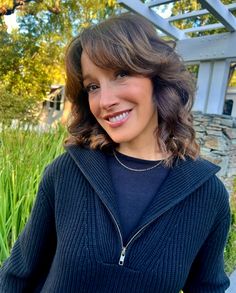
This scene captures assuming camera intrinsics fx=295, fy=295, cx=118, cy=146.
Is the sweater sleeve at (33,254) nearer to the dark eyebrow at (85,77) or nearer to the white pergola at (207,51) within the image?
the dark eyebrow at (85,77)

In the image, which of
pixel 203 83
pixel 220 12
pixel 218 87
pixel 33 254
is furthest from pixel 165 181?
pixel 203 83

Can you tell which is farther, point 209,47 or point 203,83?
point 203,83

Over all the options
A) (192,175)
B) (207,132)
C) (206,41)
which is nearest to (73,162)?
(192,175)

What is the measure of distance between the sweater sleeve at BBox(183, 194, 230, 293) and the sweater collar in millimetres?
175

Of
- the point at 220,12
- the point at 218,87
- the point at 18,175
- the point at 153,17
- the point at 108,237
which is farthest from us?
the point at 218,87

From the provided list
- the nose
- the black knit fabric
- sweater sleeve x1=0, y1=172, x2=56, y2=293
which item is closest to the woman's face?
the nose

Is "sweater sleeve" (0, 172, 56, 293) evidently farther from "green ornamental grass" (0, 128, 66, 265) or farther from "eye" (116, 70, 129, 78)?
"green ornamental grass" (0, 128, 66, 265)

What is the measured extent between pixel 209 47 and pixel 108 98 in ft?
11.7

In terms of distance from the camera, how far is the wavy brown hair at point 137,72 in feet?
3.54

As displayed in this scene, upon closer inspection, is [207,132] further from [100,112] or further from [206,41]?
[100,112]

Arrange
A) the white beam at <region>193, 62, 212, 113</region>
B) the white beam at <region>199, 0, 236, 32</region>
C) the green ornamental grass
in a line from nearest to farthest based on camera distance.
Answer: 1. the green ornamental grass
2. the white beam at <region>199, 0, 236, 32</region>
3. the white beam at <region>193, 62, 212, 113</region>

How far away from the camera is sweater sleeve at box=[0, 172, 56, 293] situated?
3.62 feet

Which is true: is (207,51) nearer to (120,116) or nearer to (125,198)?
(120,116)

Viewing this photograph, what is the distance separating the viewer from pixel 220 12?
3.37m
